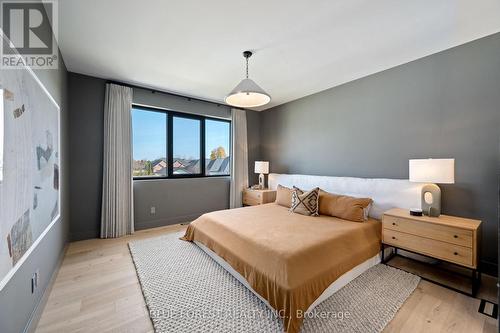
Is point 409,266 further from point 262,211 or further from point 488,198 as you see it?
point 262,211

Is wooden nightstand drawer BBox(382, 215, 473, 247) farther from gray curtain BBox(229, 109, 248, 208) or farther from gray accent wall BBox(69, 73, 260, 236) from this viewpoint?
gray accent wall BBox(69, 73, 260, 236)

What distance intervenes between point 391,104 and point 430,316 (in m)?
2.52

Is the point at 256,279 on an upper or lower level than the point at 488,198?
lower

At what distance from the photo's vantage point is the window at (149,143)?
148 inches

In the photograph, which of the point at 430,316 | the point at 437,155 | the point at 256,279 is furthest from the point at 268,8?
the point at 430,316

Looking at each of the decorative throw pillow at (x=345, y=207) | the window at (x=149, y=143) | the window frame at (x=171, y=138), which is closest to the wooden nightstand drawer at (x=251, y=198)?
the window frame at (x=171, y=138)

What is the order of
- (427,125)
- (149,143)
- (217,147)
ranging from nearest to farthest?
1. (427,125)
2. (149,143)
3. (217,147)

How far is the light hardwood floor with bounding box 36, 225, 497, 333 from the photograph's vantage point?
1544 millimetres

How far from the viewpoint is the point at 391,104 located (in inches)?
116

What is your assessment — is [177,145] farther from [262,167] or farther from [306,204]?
[306,204]

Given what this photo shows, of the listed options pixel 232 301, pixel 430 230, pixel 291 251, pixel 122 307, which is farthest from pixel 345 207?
pixel 122 307

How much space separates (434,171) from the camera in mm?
2131

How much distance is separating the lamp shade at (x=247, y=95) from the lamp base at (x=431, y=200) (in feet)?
6.83

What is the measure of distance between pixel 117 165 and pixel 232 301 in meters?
2.84
